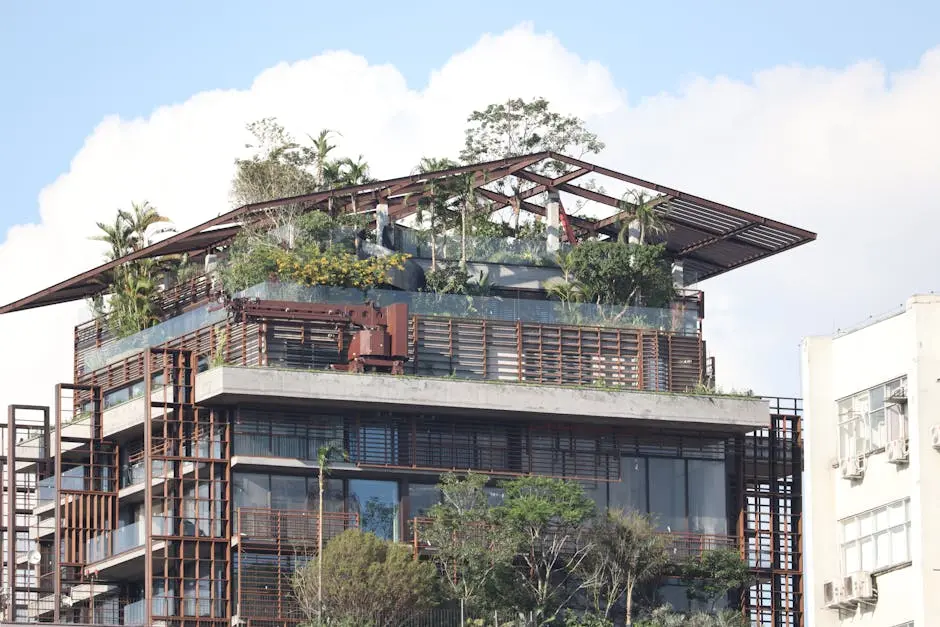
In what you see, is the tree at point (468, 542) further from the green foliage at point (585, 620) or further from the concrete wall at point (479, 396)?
the concrete wall at point (479, 396)

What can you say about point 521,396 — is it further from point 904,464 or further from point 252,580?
point 904,464

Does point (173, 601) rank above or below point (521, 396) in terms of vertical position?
below

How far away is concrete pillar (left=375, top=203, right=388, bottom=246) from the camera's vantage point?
96250mm

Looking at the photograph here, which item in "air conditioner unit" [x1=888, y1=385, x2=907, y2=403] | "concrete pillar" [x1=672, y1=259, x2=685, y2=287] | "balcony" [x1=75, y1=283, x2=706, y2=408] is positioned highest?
"concrete pillar" [x1=672, y1=259, x2=685, y2=287]

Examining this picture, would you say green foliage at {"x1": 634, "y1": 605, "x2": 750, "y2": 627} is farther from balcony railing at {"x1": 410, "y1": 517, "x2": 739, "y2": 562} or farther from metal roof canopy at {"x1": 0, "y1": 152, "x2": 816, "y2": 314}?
metal roof canopy at {"x1": 0, "y1": 152, "x2": 816, "y2": 314}

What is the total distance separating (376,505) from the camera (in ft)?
297

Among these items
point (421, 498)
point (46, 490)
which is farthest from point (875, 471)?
point (46, 490)

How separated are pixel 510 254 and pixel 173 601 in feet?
60.7

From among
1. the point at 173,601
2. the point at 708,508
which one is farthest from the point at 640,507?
the point at 173,601

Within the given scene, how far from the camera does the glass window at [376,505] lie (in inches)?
3546

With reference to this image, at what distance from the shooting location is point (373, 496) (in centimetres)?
9056

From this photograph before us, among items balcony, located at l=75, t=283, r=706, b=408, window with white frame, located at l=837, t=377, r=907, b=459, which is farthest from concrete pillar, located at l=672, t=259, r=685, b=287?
window with white frame, located at l=837, t=377, r=907, b=459

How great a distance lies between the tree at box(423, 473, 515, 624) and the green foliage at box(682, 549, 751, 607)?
7.76 metres

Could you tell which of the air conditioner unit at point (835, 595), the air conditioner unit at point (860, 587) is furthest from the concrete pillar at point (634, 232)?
the air conditioner unit at point (860, 587)
